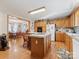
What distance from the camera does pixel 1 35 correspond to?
6.24 meters

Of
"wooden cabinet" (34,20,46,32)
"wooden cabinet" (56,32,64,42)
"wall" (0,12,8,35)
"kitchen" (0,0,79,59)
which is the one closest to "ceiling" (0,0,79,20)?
"kitchen" (0,0,79,59)

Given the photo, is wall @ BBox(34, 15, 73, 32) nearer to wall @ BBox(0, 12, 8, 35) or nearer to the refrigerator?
the refrigerator

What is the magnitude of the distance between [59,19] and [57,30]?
106cm

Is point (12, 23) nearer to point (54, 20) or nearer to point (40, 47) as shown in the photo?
point (54, 20)

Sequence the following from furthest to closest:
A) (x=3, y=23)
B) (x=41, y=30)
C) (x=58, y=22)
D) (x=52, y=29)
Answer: (x=41, y=30) → (x=58, y=22) → (x=52, y=29) → (x=3, y=23)

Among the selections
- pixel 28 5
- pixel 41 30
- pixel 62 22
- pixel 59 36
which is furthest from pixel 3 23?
pixel 62 22

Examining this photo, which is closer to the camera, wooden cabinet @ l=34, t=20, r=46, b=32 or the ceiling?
the ceiling

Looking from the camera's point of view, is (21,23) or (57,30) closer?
(57,30)

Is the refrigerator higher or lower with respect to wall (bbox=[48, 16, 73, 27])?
lower

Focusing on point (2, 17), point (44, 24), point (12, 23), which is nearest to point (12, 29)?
point (12, 23)

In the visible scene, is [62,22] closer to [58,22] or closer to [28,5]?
[58,22]

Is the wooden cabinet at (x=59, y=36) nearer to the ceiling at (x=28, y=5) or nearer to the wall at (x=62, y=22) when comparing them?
the wall at (x=62, y=22)

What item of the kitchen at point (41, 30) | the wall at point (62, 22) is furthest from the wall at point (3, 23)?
the wall at point (62, 22)

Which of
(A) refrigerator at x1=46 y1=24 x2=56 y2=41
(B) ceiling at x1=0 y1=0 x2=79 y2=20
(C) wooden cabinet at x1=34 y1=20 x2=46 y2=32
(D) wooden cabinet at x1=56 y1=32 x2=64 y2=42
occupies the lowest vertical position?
(D) wooden cabinet at x1=56 y1=32 x2=64 y2=42
